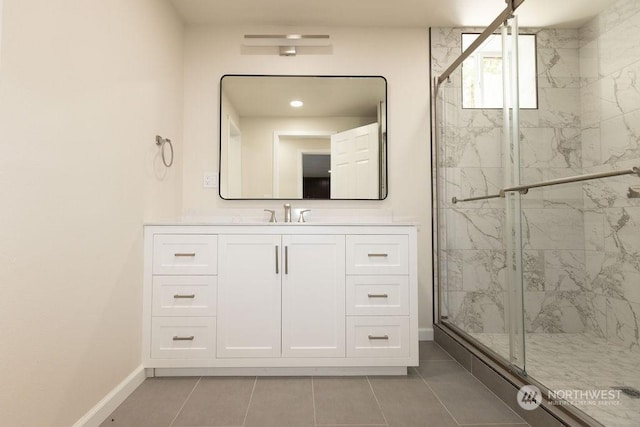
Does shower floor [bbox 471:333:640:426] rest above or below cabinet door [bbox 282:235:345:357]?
below

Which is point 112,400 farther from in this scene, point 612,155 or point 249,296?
point 612,155

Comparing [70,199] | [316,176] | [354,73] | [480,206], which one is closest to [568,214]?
[480,206]

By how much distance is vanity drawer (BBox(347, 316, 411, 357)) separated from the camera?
6.43ft

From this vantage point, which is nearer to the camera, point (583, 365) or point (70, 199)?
point (70, 199)

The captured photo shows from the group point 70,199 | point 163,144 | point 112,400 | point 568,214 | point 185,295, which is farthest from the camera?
point 163,144

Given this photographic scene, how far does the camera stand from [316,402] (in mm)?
1683

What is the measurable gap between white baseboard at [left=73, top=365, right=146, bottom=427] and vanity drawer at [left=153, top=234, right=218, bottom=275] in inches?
20.9

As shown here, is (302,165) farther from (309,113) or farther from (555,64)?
(555,64)

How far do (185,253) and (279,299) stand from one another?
57 cm

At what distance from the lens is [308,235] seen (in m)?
2.00

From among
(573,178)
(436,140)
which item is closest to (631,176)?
(573,178)

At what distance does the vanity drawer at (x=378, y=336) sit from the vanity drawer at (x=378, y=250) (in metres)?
0.29

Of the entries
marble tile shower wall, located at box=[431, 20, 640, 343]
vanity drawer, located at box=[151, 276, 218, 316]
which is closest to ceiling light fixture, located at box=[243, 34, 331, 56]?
marble tile shower wall, located at box=[431, 20, 640, 343]

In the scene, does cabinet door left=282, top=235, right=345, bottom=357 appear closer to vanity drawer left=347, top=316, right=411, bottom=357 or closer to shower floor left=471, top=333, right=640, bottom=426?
vanity drawer left=347, top=316, right=411, bottom=357
